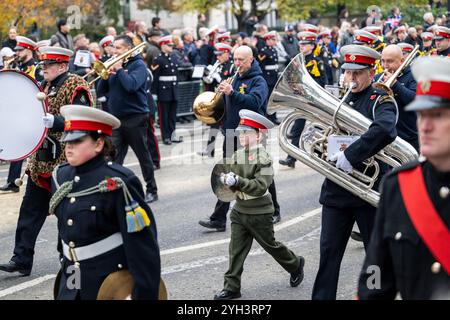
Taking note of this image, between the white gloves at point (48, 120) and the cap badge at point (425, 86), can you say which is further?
the white gloves at point (48, 120)

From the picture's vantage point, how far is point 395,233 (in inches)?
142

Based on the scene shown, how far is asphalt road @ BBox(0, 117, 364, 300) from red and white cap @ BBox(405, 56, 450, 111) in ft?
10.7

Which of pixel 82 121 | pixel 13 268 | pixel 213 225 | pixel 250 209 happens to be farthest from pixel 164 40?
pixel 82 121

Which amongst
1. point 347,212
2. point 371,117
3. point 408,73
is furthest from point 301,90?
point 408,73

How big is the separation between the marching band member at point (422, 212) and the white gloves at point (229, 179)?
9.26ft

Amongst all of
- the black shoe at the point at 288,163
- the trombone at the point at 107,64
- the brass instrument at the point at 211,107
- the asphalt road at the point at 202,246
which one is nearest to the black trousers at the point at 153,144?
the asphalt road at the point at 202,246

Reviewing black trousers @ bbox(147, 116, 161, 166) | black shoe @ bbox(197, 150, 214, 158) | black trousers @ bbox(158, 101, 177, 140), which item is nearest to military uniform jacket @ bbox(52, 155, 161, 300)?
black trousers @ bbox(147, 116, 161, 166)

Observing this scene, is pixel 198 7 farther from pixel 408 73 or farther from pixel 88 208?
pixel 88 208

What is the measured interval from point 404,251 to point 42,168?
4.29 m

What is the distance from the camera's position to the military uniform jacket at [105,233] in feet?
14.4

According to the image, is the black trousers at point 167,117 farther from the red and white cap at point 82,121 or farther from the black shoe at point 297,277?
the red and white cap at point 82,121

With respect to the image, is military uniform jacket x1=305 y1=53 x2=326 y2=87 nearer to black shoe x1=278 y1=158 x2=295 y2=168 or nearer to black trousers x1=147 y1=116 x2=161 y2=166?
black shoe x1=278 y1=158 x2=295 y2=168

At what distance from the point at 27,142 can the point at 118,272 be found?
2.73m

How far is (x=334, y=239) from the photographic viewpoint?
19.1 ft
